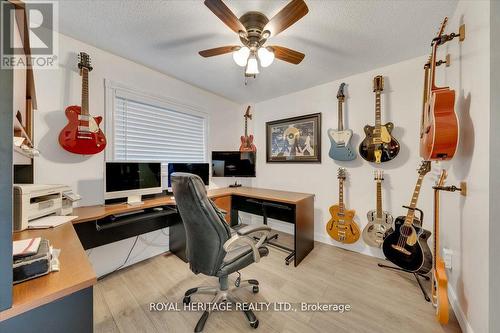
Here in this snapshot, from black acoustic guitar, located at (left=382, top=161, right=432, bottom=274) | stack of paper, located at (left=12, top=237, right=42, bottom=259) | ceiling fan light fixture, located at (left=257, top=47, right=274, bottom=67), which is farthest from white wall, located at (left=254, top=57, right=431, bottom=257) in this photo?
stack of paper, located at (left=12, top=237, right=42, bottom=259)

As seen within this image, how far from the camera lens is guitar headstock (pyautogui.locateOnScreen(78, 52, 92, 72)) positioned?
1.77 metres

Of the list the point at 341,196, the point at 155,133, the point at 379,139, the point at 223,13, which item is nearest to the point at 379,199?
the point at 341,196

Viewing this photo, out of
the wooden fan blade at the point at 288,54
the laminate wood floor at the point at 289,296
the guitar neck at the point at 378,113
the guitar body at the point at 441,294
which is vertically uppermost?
the wooden fan blade at the point at 288,54

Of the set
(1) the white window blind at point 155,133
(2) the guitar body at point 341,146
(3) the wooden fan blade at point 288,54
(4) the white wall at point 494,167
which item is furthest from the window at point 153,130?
(4) the white wall at point 494,167

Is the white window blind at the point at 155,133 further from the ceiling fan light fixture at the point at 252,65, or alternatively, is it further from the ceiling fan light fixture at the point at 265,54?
the ceiling fan light fixture at the point at 265,54

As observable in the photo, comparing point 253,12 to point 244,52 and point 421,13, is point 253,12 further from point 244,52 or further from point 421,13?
point 421,13

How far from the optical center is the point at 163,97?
8.36 ft

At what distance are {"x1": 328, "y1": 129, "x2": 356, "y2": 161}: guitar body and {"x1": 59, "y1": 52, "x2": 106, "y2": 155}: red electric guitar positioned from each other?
279 centimetres

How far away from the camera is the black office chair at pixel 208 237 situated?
4.06 ft

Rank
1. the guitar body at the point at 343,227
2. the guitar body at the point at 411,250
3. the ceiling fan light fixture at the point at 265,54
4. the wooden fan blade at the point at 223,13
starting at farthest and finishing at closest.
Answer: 1. the guitar body at the point at 343,227
2. the guitar body at the point at 411,250
3. the ceiling fan light fixture at the point at 265,54
4. the wooden fan blade at the point at 223,13

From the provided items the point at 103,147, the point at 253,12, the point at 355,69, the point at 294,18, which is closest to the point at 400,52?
the point at 355,69

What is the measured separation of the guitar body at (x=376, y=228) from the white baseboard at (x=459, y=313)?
0.68 meters

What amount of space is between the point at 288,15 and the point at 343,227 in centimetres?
243

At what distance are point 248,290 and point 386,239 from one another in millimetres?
1508
